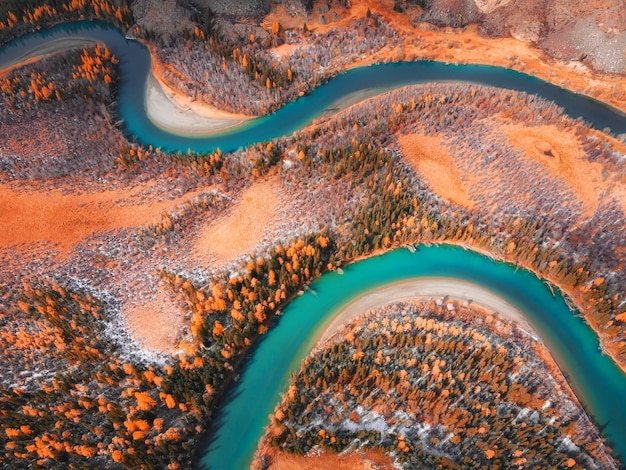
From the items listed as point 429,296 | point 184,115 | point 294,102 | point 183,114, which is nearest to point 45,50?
point 183,114

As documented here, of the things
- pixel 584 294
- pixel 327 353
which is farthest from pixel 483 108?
pixel 327 353

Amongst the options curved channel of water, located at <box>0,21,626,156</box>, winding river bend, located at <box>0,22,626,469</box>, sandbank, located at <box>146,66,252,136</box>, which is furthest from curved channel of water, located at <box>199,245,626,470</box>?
sandbank, located at <box>146,66,252,136</box>

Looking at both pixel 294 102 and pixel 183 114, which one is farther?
pixel 294 102

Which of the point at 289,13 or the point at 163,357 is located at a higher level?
the point at 289,13

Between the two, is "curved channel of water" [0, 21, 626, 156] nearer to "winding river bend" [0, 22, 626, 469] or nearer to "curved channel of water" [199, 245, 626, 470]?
"winding river bend" [0, 22, 626, 469]

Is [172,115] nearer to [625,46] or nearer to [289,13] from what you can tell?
[289,13]

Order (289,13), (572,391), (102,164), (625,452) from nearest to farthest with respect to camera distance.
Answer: (625,452) < (572,391) < (102,164) < (289,13)

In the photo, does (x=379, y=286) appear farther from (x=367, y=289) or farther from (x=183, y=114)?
(x=183, y=114)
